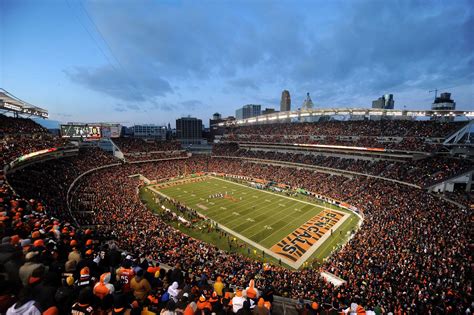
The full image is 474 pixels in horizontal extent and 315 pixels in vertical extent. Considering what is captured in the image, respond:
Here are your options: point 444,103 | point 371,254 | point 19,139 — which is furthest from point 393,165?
point 444,103

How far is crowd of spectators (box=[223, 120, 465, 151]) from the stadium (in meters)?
0.33

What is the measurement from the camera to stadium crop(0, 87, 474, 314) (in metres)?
5.44

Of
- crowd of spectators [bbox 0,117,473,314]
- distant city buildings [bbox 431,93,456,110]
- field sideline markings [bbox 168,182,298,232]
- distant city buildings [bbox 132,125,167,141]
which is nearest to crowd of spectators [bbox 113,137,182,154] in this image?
crowd of spectators [bbox 0,117,473,314]

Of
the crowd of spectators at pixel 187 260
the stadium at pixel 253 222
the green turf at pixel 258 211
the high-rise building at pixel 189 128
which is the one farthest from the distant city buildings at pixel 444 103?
the high-rise building at pixel 189 128

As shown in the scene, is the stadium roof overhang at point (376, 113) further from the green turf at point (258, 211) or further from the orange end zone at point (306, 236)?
the orange end zone at point (306, 236)

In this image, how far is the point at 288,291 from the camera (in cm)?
1280

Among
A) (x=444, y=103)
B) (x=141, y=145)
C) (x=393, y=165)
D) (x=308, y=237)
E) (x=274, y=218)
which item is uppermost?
(x=444, y=103)

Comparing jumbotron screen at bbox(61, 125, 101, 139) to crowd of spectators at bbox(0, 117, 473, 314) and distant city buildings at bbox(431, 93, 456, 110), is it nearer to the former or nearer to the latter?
crowd of spectators at bbox(0, 117, 473, 314)

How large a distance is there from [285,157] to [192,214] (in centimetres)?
3212

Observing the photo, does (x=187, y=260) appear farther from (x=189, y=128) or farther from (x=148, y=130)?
(x=148, y=130)

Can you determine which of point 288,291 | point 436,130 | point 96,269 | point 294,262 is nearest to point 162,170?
point 294,262

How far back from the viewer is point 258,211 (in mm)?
30875

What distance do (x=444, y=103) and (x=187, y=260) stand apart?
124m

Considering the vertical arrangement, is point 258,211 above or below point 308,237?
above
